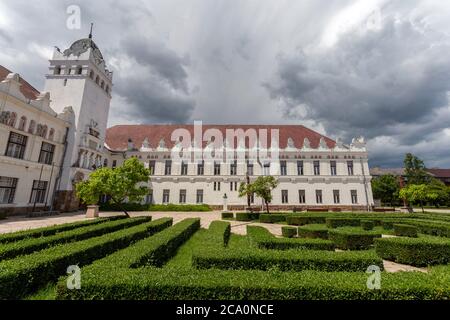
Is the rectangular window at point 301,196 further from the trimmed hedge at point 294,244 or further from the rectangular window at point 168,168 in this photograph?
the trimmed hedge at point 294,244

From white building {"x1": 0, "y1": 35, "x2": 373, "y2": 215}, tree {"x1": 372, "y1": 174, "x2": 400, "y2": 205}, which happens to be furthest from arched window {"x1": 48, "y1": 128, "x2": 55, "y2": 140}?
tree {"x1": 372, "y1": 174, "x2": 400, "y2": 205}

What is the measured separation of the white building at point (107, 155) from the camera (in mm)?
23672

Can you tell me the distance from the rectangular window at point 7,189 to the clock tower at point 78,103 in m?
5.30

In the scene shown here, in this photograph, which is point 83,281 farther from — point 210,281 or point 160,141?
point 160,141

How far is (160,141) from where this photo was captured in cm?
4088

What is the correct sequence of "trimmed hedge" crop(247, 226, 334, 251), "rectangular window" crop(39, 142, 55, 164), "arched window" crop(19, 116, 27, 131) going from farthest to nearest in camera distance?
"rectangular window" crop(39, 142, 55, 164), "arched window" crop(19, 116, 27, 131), "trimmed hedge" crop(247, 226, 334, 251)

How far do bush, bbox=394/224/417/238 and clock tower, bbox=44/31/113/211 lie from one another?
113 feet

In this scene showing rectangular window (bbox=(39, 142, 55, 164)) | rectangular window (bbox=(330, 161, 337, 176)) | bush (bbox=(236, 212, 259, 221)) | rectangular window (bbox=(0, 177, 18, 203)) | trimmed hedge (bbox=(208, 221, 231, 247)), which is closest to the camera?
trimmed hedge (bbox=(208, 221, 231, 247))

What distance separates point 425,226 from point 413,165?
59.8 metres

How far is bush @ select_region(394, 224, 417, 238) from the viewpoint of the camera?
1444 centimetres

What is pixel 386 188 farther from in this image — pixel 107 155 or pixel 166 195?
pixel 107 155

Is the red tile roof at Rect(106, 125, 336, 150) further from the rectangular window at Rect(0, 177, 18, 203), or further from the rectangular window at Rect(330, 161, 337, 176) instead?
the rectangular window at Rect(0, 177, 18, 203)

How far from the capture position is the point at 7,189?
73.9 ft

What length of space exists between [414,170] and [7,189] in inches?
3290
